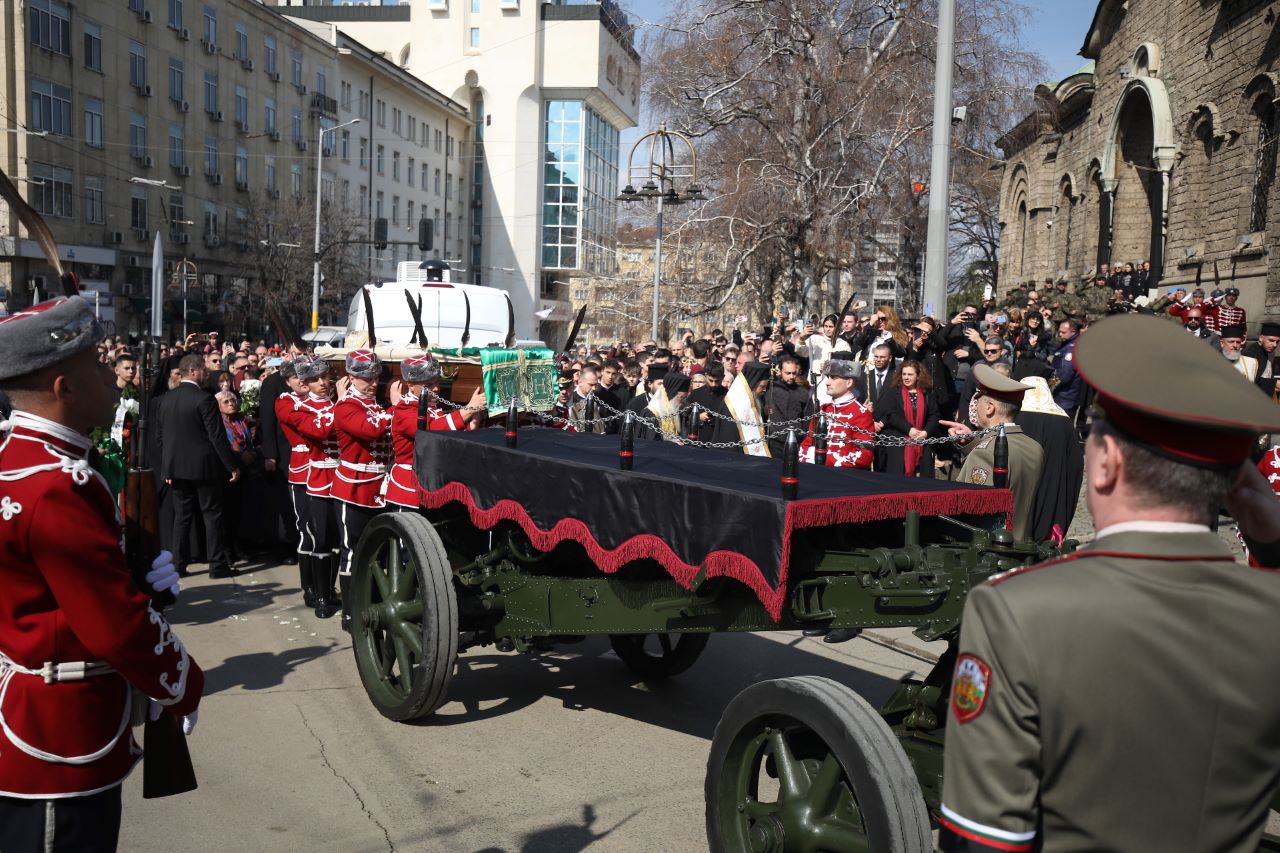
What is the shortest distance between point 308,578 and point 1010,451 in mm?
5458

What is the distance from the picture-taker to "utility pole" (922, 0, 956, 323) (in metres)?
12.4

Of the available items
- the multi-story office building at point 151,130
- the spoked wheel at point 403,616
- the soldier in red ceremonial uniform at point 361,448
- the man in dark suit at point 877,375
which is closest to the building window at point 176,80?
the multi-story office building at point 151,130

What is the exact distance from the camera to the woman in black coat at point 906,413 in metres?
10.6

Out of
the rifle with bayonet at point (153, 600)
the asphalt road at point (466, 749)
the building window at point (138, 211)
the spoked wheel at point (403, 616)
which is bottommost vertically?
the asphalt road at point (466, 749)

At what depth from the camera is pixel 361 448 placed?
8.02 m

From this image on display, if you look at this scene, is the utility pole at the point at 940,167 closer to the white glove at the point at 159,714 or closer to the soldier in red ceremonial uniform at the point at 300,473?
the soldier in red ceremonial uniform at the point at 300,473

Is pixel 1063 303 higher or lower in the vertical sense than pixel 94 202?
lower

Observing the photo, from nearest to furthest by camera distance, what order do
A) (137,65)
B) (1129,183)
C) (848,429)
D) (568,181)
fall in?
1. (848,429)
2. (1129,183)
3. (137,65)
4. (568,181)

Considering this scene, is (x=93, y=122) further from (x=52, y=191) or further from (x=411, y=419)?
(x=411, y=419)

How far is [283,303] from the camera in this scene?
45.4 m

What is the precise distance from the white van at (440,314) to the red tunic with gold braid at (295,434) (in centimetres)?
463

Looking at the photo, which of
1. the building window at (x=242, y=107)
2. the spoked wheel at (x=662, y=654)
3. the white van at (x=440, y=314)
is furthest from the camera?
the building window at (x=242, y=107)

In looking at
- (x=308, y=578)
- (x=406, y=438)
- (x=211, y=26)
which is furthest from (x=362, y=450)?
(x=211, y=26)

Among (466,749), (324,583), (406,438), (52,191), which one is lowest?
(466,749)
